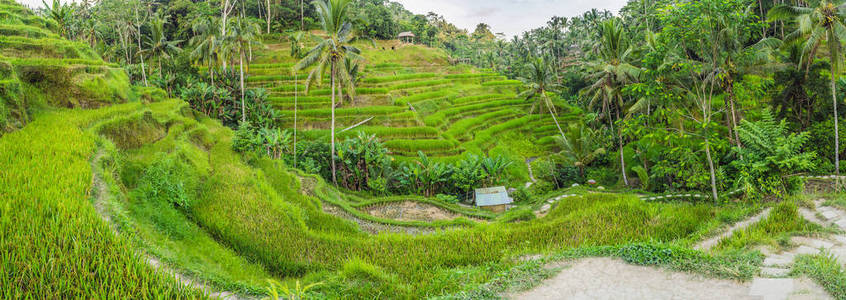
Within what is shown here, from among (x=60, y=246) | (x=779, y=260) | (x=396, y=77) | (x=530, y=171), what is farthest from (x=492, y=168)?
(x=396, y=77)

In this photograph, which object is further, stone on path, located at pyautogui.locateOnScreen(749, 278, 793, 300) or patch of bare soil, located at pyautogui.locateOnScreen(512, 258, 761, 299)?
patch of bare soil, located at pyautogui.locateOnScreen(512, 258, 761, 299)

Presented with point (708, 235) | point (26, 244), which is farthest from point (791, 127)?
point (26, 244)

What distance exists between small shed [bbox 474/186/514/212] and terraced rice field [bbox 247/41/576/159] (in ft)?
19.3

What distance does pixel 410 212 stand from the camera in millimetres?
14031

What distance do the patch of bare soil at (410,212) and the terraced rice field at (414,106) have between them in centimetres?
641

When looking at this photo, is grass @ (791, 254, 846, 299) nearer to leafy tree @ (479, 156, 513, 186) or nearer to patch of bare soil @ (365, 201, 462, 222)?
patch of bare soil @ (365, 201, 462, 222)

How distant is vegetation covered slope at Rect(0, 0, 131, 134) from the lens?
796 centimetres

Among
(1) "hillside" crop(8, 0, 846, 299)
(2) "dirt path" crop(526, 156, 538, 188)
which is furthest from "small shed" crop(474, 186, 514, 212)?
(2) "dirt path" crop(526, 156, 538, 188)

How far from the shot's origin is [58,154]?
6074mm

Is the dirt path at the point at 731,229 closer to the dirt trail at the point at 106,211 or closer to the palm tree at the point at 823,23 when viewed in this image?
the palm tree at the point at 823,23

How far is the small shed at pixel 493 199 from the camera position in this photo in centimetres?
1502

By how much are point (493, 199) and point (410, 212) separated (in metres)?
3.46

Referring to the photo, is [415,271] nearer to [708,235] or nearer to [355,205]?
[708,235]

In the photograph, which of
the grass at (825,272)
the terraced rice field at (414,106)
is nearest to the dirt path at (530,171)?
the terraced rice field at (414,106)
